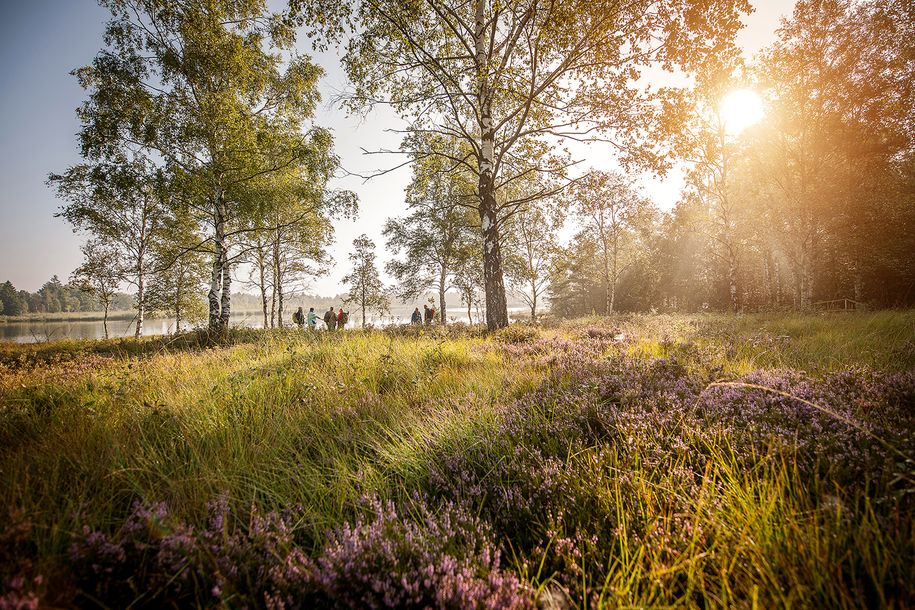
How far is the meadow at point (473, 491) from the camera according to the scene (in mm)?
1249

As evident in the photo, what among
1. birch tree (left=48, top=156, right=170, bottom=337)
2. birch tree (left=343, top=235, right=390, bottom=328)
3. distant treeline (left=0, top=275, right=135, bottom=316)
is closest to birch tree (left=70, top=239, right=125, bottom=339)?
birch tree (left=48, top=156, right=170, bottom=337)

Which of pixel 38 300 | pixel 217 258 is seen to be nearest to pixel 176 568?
pixel 217 258

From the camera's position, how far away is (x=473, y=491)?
6.57ft

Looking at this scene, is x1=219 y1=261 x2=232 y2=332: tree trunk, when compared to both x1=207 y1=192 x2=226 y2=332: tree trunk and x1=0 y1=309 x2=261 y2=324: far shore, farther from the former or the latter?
x1=0 y1=309 x2=261 y2=324: far shore

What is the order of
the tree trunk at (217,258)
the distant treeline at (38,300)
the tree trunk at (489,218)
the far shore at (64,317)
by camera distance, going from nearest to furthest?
the tree trunk at (489,218) < the tree trunk at (217,258) < the far shore at (64,317) < the distant treeline at (38,300)

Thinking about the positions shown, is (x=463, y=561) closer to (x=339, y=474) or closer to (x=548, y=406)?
(x=339, y=474)

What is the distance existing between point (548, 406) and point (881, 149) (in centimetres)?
2476

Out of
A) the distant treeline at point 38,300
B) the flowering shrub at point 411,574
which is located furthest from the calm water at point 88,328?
the distant treeline at point 38,300

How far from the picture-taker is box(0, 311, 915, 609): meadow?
1249 millimetres

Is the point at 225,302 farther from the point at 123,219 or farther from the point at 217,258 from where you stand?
the point at 123,219

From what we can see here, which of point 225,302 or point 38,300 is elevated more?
point 38,300

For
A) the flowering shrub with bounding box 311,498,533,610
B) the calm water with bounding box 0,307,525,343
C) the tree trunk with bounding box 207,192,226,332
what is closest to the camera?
the flowering shrub with bounding box 311,498,533,610

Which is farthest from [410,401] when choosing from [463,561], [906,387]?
[906,387]

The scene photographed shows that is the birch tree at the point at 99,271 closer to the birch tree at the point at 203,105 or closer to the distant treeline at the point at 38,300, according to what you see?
the birch tree at the point at 203,105
